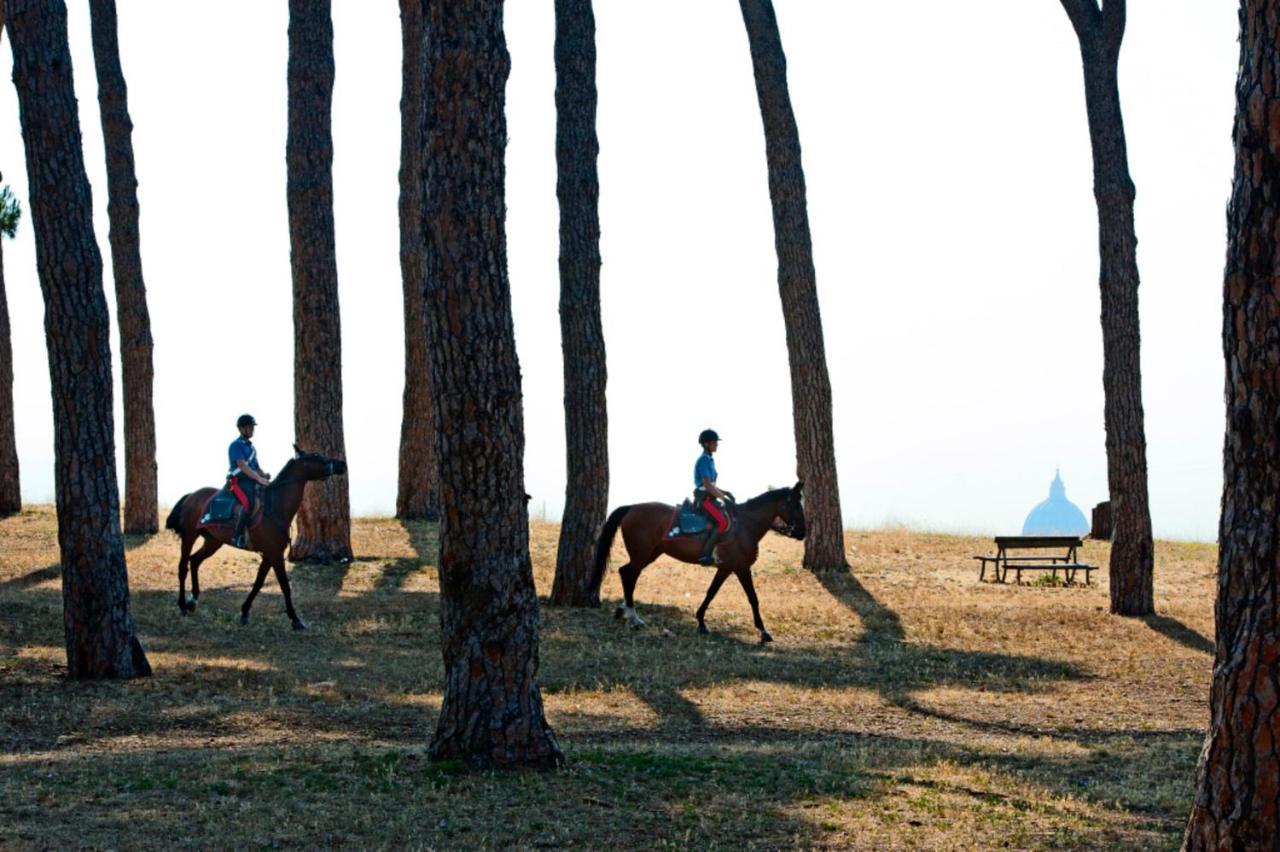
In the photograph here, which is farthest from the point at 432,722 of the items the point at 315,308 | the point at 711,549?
the point at 315,308

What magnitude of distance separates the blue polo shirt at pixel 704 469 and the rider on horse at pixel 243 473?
5.73 m

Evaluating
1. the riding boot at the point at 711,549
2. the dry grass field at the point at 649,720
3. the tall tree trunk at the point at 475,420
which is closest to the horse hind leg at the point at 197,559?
the dry grass field at the point at 649,720

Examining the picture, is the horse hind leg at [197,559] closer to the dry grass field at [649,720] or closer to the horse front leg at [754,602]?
the dry grass field at [649,720]

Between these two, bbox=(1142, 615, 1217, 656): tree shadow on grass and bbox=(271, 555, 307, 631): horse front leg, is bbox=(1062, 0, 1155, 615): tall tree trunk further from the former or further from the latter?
bbox=(271, 555, 307, 631): horse front leg

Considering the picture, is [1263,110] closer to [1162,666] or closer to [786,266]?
[1162,666]

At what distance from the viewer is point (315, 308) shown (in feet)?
89.5

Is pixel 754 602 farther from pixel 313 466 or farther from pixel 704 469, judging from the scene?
pixel 313 466

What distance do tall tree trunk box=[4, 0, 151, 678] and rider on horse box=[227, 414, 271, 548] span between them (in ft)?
16.6

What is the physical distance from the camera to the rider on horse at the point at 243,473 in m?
21.6

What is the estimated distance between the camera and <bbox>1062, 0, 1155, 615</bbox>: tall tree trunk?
926 inches

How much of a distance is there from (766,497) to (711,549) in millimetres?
1006

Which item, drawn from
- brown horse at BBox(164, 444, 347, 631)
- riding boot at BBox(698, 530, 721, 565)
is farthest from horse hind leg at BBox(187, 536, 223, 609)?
riding boot at BBox(698, 530, 721, 565)

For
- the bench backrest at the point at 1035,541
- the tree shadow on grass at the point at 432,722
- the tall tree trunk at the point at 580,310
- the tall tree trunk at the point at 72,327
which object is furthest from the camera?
the bench backrest at the point at 1035,541

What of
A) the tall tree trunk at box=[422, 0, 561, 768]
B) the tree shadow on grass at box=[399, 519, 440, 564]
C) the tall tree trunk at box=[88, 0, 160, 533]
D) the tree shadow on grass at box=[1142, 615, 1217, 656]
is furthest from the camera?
the tall tree trunk at box=[88, 0, 160, 533]
